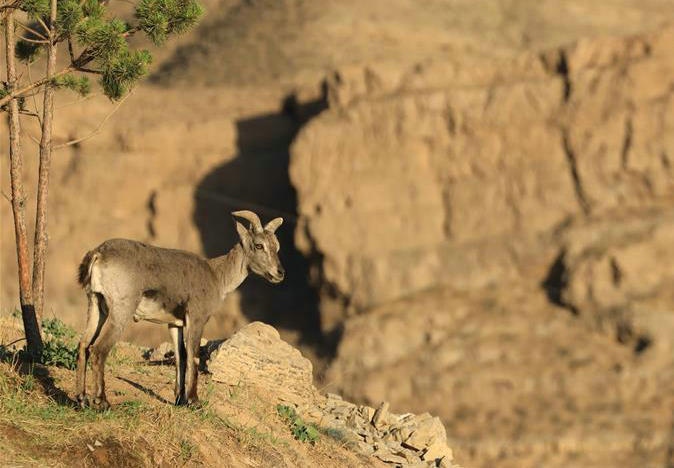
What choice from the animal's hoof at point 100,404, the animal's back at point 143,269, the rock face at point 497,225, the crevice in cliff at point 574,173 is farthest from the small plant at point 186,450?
the crevice in cliff at point 574,173

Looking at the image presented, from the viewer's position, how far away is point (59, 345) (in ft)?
65.2

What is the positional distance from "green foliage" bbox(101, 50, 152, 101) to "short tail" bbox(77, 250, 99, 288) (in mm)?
3501

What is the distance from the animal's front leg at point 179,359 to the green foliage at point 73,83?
357cm

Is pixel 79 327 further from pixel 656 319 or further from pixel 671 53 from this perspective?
pixel 671 53

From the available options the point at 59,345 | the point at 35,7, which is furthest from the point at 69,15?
the point at 59,345

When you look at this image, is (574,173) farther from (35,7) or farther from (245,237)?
(35,7)

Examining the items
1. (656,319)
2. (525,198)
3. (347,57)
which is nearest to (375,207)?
(525,198)

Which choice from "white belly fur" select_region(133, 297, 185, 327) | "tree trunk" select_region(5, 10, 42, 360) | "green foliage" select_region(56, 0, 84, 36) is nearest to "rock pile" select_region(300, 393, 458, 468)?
"white belly fur" select_region(133, 297, 185, 327)

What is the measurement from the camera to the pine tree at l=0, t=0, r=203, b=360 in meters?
19.6

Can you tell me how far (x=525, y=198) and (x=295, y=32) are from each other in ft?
70.2

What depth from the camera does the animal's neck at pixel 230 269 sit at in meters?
18.9

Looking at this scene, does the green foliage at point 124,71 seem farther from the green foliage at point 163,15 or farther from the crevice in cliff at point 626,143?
the crevice in cliff at point 626,143

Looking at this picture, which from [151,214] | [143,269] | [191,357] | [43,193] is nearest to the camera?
[143,269]

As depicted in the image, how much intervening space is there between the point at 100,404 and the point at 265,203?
1635 inches
